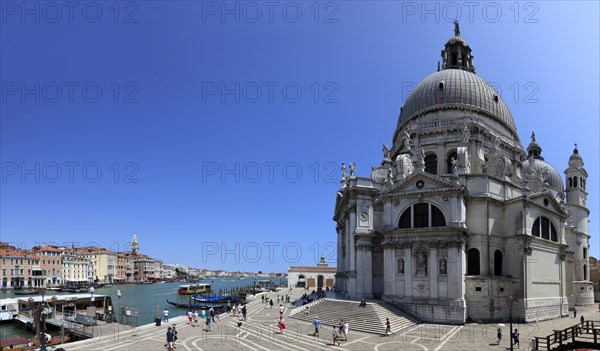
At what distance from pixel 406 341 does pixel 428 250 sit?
9.72 metres

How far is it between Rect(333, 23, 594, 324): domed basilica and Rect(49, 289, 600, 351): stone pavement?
2.87m

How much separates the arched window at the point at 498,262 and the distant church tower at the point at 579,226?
64.5 ft

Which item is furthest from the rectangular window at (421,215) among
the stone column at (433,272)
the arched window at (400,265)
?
the arched window at (400,265)

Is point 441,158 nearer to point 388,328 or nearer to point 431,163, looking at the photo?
point 431,163

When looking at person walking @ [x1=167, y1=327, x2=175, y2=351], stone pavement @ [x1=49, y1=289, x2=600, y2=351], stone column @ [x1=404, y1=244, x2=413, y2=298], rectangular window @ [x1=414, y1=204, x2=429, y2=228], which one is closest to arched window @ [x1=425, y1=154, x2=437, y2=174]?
rectangular window @ [x1=414, y1=204, x2=429, y2=228]

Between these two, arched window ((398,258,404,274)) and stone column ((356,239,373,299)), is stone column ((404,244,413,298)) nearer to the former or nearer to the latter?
arched window ((398,258,404,274))

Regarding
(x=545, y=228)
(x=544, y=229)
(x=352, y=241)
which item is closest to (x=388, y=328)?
(x=352, y=241)

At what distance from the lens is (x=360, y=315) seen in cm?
3231

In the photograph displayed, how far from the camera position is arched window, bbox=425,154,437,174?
4359 cm

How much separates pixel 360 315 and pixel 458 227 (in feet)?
33.1

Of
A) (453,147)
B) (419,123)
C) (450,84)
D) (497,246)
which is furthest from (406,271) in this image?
(450,84)

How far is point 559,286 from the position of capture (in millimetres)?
38344

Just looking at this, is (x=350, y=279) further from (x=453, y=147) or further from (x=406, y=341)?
(x=453, y=147)

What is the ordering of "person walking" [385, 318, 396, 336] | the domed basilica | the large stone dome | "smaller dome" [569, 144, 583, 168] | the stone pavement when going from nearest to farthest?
1. the stone pavement
2. "person walking" [385, 318, 396, 336]
3. the domed basilica
4. the large stone dome
5. "smaller dome" [569, 144, 583, 168]
